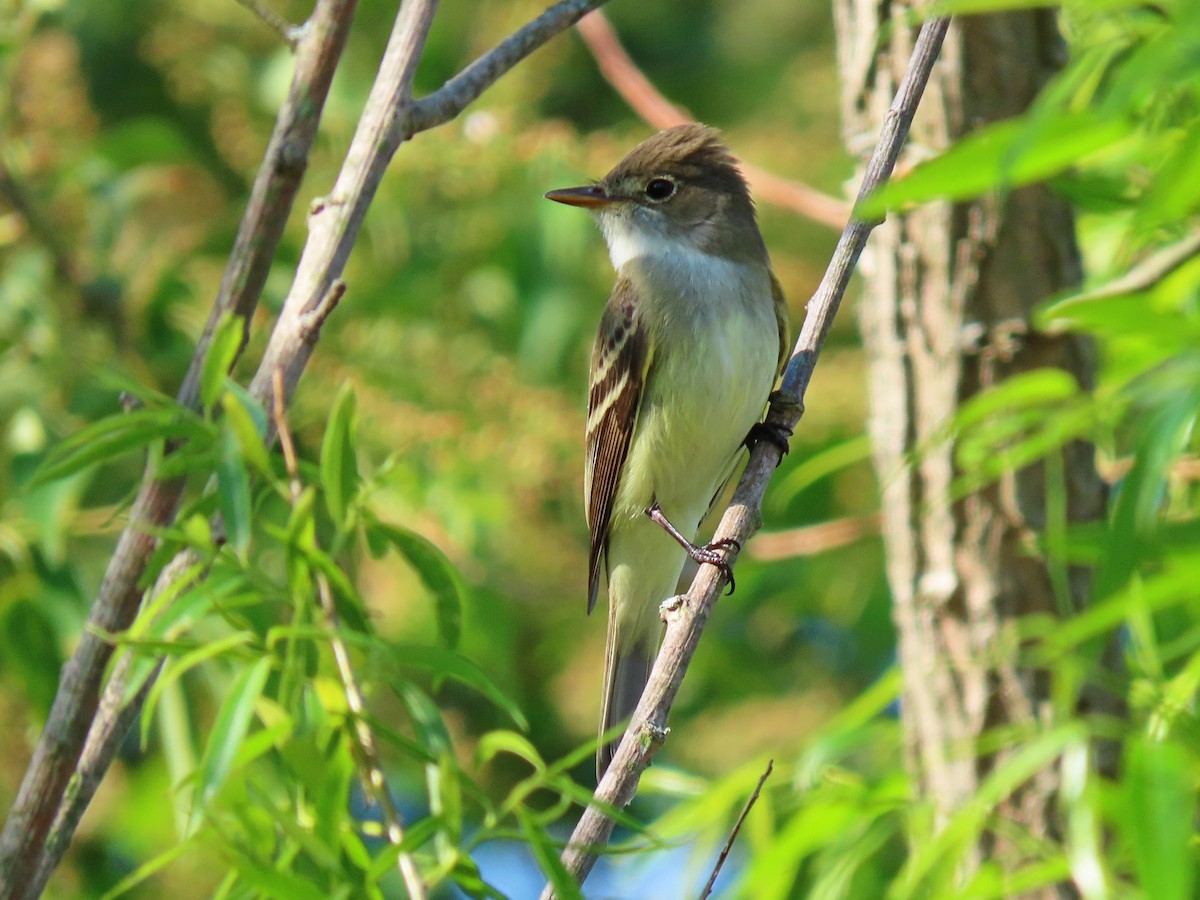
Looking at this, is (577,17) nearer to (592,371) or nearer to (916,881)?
(916,881)

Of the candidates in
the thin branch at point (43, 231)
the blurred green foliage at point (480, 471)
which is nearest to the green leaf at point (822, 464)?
the blurred green foliage at point (480, 471)

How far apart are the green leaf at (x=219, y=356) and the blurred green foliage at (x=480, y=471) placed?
0.06 meters

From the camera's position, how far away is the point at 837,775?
341 cm

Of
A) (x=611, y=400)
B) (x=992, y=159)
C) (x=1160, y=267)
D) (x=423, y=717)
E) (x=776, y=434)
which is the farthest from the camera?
(x=611, y=400)

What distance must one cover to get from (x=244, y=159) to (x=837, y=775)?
139 inches

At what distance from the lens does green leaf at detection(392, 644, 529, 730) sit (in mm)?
1745

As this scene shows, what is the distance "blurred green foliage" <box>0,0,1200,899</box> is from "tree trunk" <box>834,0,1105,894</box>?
0.17 metres

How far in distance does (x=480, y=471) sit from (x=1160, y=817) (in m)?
3.19

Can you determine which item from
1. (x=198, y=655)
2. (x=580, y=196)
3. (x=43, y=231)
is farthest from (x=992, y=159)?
(x=43, y=231)

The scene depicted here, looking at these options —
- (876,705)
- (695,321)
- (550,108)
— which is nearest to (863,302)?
(695,321)

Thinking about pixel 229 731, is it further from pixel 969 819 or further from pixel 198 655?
pixel 969 819

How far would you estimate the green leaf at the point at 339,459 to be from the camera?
1.88 m

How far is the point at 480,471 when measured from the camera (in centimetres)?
506

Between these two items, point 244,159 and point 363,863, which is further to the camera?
point 244,159
